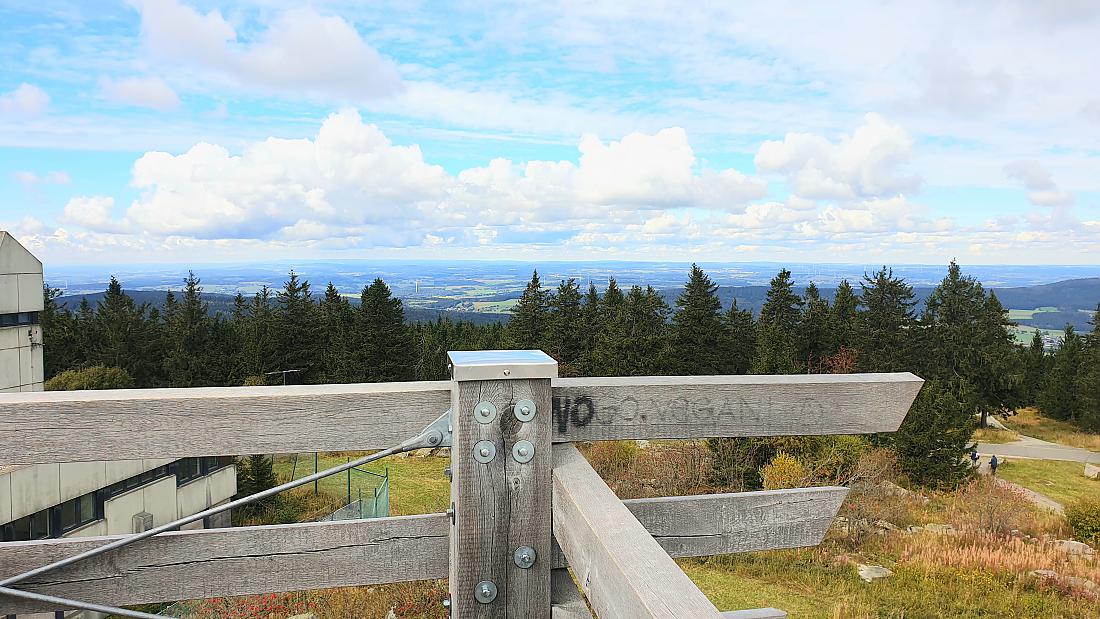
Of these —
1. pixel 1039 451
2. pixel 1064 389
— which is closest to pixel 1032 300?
pixel 1064 389

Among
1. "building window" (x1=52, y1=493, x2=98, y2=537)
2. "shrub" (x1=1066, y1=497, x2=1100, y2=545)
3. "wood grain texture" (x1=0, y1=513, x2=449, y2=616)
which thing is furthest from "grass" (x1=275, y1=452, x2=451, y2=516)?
"wood grain texture" (x1=0, y1=513, x2=449, y2=616)

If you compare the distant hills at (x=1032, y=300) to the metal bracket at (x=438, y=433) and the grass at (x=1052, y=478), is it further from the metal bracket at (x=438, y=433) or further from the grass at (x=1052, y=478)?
the metal bracket at (x=438, y=433)

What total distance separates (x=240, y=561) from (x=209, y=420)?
401 millimetres

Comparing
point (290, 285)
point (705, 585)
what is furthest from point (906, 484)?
point (290, 285)

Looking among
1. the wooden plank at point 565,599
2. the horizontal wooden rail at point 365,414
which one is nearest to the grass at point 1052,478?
the horizontal wooden rail at point 365,414

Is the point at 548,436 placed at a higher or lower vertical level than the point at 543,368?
lower

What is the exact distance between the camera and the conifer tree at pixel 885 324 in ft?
116

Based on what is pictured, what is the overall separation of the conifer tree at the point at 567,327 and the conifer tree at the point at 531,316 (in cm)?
59

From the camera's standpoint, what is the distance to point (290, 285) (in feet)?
134

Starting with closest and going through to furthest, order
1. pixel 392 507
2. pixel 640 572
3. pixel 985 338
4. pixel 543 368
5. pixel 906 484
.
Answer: pixel 640 572 → pixel 543 368 → pixel 392 507 → pixel 906 484 → pixel 985 338

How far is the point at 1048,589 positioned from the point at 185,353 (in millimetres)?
38556

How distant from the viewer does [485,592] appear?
66.4 inches

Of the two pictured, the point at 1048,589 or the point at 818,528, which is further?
the point at 1048,589

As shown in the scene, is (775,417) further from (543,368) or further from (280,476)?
(280,476)
